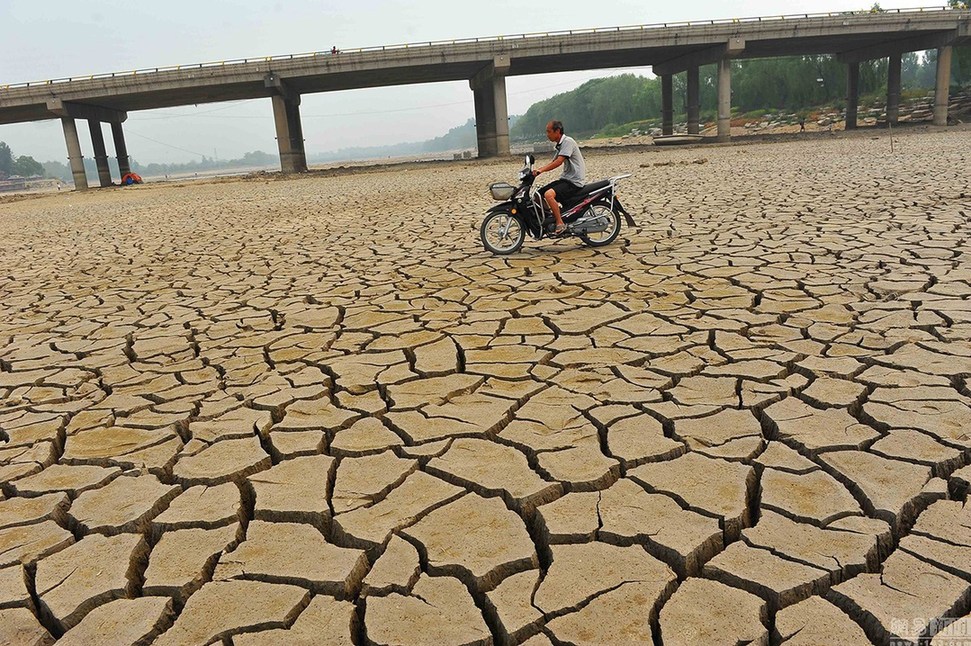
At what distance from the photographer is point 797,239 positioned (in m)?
6.47

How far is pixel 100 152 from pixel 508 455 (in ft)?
134

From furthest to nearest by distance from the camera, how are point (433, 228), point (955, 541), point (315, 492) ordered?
point (433, 228)
point (315, 492)
point (955, 541)

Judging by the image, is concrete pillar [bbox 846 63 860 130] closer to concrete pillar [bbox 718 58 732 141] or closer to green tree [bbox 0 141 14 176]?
concrete pillar [bbox 718 58 732 141]

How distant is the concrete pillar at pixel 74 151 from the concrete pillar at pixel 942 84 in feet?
132

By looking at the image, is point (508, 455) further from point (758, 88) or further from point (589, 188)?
point (758, 88)

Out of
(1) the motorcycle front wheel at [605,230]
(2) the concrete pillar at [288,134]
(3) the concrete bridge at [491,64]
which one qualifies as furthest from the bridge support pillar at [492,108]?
(1) the motorcycle front wheel at [605,230]

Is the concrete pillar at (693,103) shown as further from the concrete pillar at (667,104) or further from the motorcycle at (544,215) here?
→ the motorcycle at (544,215)

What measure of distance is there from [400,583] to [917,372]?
2742 millimetres

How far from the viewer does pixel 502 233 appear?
6789 mm

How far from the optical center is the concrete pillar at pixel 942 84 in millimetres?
29797

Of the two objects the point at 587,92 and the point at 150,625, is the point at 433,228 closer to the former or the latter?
the point at 150,625

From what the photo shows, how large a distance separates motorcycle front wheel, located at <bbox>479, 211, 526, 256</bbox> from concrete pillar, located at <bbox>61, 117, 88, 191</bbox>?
29.7 metres

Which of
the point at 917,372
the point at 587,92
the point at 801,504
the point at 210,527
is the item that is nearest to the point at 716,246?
the point at 917,372

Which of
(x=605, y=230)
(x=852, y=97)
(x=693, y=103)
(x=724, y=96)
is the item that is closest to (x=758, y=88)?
(x=852, y=97)
